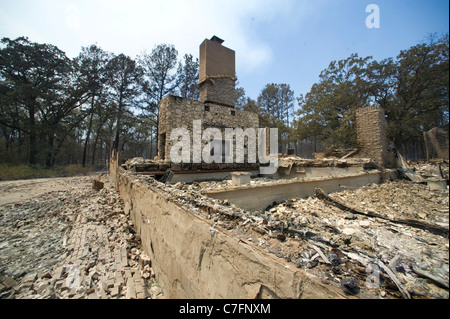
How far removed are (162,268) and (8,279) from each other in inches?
95.0

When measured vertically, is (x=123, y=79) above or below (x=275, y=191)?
above

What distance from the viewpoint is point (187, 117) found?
9148 mm

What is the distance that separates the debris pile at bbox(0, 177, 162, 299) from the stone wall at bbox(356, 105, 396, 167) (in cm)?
957

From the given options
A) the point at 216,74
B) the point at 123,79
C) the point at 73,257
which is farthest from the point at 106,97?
the point at 73,257

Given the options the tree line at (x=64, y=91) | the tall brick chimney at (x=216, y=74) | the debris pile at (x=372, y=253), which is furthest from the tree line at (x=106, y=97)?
the debris pile at (x=372, y=253)

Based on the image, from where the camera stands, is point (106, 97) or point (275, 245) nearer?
point (275, 245)

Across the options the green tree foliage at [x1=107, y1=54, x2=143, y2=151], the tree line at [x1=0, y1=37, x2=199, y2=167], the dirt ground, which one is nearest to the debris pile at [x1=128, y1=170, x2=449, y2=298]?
the dirt ground

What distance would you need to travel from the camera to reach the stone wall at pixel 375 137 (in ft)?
24.3

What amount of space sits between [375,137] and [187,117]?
9056 mm

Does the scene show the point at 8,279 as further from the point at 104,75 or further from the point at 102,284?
the point at 104,75

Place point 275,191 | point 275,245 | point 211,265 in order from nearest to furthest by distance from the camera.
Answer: point 275,245 < point 211,265 < point 275,191

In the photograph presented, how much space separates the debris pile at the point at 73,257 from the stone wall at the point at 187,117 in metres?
4.65

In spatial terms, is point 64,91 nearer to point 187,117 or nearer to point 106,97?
point 106,97

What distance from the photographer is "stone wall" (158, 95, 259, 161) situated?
862 cm
